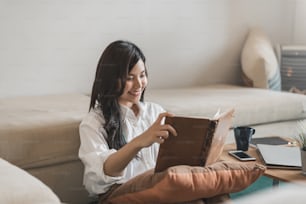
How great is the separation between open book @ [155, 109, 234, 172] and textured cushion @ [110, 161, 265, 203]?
78 mm

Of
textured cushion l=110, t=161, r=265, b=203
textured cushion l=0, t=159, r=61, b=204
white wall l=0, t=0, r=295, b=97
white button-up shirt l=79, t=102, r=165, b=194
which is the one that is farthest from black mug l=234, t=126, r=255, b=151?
white wall l=0, t=0, r=295, b=97

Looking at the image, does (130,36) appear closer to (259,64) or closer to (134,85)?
(259,64)

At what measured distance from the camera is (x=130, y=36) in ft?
8.16

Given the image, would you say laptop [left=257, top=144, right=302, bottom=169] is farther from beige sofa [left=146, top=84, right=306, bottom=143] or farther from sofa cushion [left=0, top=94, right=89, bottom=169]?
sofa cushion [left=0, top=94, right=89, bottom=169]

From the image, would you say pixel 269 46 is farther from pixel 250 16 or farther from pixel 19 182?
pixel 19 182

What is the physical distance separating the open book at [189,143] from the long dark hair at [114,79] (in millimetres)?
243

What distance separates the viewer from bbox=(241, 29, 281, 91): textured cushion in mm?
2621

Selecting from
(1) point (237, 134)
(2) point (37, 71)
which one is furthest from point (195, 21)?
(1) point (237, 134)

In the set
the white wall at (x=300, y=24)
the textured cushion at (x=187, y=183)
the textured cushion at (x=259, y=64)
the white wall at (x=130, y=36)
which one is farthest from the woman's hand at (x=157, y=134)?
the white wall at (x=300, y=24)

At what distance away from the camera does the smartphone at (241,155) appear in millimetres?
1458

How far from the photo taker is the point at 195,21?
2709mm

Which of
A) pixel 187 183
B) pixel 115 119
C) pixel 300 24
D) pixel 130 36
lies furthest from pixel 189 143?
pixel 300 24

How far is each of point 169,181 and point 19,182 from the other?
0.30m

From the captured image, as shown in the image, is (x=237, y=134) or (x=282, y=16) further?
(x=282, y=16)
